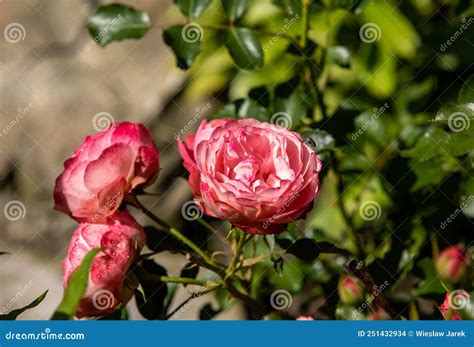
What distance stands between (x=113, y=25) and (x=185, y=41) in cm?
13

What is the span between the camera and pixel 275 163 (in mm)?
879

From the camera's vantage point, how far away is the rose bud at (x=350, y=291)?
45.3 inches

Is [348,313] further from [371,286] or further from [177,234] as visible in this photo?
[177,234]

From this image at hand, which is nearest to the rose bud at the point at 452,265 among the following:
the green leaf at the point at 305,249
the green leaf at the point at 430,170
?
the green leaf at the point at 430,170

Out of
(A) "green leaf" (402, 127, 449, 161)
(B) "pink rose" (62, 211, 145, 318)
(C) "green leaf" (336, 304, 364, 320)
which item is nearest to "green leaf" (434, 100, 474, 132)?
(A) "green leaf" (402, 127, 449, 161)

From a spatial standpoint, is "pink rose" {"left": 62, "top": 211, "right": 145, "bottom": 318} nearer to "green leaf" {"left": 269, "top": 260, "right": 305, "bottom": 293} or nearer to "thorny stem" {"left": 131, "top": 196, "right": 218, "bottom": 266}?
"thorny stem" {"left": 131, "top": 196, "right": 218, "bottom": 266}

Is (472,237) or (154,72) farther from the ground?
(472,237)

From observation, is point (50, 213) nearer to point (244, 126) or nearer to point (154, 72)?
point (154, 72)

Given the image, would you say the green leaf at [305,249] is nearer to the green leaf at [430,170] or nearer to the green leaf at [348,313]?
the green leaf at [348,313]

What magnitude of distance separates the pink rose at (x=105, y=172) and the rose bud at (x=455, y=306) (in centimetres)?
43

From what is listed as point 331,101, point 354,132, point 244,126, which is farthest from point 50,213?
point 244,126

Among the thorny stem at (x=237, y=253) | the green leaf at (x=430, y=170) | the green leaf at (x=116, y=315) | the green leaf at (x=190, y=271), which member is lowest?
the green leaf at (x=116, y=315)

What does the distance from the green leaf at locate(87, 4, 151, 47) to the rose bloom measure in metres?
0.33
